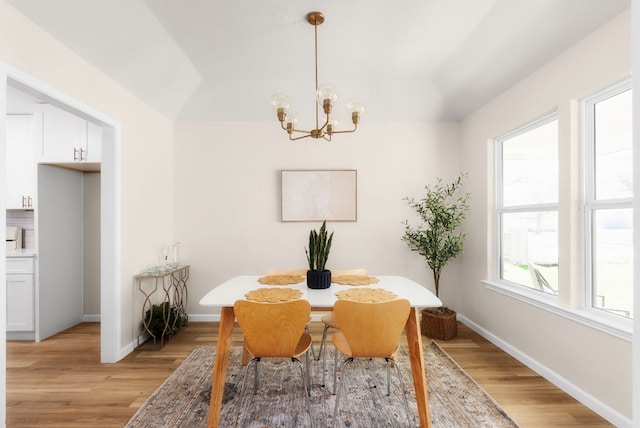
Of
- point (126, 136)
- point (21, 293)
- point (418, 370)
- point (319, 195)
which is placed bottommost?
point (418, 370)

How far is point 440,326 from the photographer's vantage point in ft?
10.6

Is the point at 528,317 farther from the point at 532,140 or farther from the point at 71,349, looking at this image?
the point at 71,349

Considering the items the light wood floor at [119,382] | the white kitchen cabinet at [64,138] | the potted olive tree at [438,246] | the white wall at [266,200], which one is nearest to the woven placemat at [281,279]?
the light wood floor at [119,382]

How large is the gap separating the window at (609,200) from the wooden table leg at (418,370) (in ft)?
4.44

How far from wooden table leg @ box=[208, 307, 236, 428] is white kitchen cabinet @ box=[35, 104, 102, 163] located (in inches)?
100.0

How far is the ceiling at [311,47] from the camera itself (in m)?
2.18

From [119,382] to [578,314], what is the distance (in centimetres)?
345

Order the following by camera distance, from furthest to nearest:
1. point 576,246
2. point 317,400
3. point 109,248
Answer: point 109,248
point 576,246
point 317,400

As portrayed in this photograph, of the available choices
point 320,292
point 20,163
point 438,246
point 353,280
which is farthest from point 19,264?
point 438,246

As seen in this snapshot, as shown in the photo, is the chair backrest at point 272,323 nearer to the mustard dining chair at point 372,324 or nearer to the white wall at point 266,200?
the mustard dining chair at point 372,324

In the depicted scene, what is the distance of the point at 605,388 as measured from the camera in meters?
1.94

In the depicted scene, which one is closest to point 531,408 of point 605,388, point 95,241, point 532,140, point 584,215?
point 605,388

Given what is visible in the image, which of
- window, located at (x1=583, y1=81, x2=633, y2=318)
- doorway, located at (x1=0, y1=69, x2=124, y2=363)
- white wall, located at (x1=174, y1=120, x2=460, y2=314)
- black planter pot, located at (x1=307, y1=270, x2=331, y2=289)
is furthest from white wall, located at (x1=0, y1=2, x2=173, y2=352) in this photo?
window, located at (x1=583, y1=81, x2=633, y2=318)

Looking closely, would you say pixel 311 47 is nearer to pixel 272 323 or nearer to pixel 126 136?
pixel 126 136
